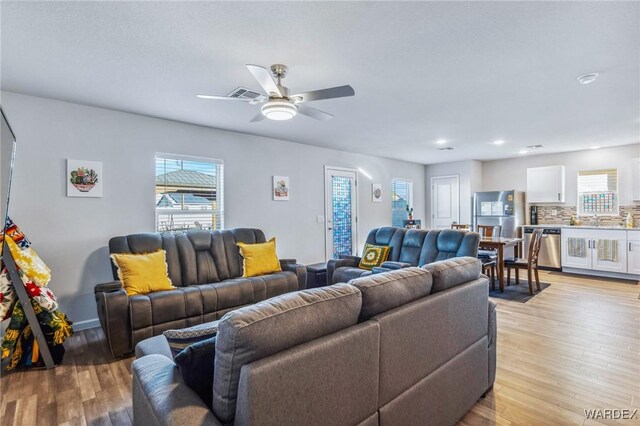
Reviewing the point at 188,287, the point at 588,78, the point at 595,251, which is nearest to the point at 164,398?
the point at 188,287

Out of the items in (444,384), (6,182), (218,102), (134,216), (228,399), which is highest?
(218,102)

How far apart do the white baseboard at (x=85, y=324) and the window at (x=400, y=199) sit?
5955mm

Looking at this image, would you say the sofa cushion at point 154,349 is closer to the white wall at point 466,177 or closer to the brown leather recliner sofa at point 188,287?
the brown leather recliner sofa at point 188,287

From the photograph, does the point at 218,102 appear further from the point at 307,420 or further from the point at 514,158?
the point at 514,158

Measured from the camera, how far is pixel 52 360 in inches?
109

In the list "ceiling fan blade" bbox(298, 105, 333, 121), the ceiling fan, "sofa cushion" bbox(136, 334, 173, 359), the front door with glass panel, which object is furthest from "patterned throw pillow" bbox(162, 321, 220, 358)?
the front door with glass panel

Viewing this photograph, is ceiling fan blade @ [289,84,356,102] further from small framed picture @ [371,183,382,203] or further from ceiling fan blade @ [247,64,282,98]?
small framed picture @ [371,183,382,203]

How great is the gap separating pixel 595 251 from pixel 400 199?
383cm

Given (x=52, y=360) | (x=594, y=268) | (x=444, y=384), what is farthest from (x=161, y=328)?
(x=594, y=268)

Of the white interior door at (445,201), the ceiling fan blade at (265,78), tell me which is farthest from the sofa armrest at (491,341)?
→ the white interior door at (445,201)

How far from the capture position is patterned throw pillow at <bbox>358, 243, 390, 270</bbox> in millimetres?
4262

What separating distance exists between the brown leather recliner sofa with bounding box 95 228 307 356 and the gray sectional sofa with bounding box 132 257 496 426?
1.34 m

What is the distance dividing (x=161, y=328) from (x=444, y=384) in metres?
2.52

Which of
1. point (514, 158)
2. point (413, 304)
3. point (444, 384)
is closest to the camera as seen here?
point (413, 304)
